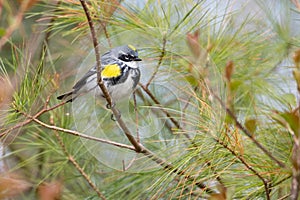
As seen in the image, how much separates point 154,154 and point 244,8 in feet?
1.50

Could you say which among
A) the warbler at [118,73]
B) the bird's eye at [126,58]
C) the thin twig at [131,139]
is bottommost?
the thin twig at [131,139]

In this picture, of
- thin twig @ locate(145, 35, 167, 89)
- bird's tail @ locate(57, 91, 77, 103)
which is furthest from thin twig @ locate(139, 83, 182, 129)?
bird's tail @ locate(57, 91, 77, 103)

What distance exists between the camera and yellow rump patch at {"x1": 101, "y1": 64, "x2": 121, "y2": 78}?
99 centimetres

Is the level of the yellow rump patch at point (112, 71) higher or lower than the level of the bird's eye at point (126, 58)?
lower

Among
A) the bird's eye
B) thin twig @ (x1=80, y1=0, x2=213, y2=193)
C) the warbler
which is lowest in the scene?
thin twig @ (x1=80, y1=0, x2=213, y2=193)

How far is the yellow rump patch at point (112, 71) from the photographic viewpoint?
99 cm

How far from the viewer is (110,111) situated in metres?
1.03

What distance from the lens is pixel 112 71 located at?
1.00 metres

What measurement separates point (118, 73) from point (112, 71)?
0.01m

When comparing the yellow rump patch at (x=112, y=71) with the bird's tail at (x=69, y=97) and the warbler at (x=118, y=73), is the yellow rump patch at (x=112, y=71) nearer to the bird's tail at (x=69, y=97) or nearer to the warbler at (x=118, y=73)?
the warbler at (x=118, y=73)

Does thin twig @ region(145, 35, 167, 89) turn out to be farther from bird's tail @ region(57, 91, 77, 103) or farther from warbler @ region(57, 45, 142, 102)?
bird's tail @ region(57, 91, 77, 103)

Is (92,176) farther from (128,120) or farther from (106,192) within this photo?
(128,120)

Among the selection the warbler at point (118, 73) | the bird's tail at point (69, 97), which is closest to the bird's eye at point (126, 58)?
the warbler at point (118, 73)

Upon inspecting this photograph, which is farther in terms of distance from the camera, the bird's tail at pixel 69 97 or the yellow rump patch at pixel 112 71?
the bird's tail at pixel 69 97
